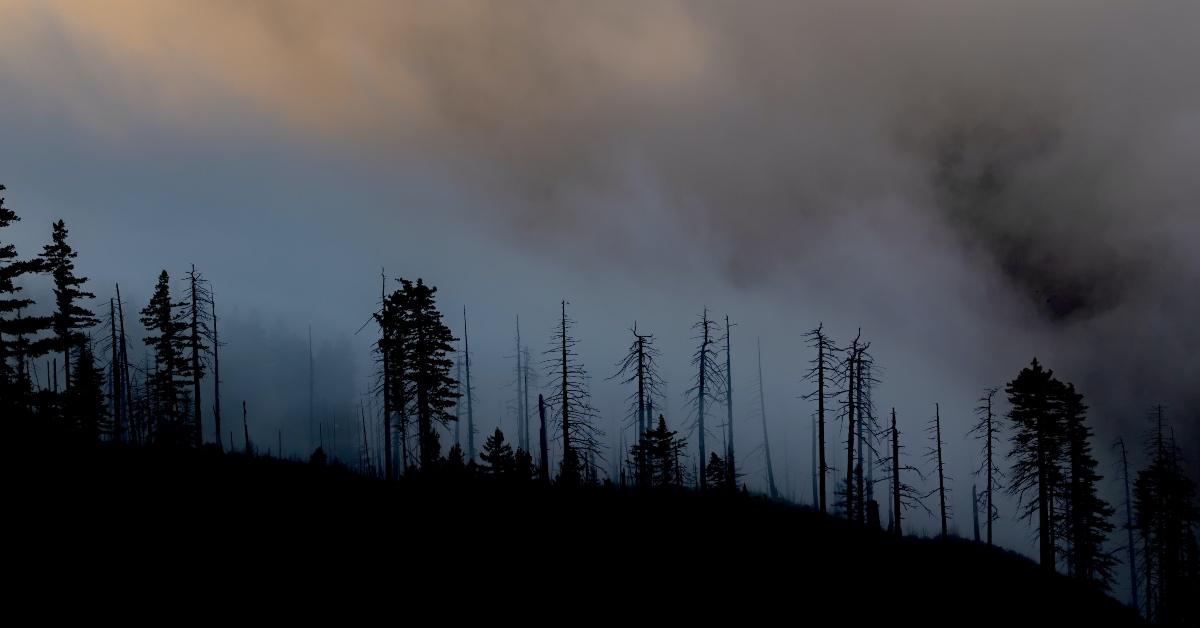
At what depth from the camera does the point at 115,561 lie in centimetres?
1023

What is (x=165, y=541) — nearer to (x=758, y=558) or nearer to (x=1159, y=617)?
(x=758, y=558)

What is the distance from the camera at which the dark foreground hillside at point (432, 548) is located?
34.9 feet

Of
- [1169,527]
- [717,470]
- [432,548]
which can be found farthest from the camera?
[717,470]

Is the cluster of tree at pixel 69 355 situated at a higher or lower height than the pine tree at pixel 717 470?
higher

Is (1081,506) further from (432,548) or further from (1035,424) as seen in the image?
(432,548)

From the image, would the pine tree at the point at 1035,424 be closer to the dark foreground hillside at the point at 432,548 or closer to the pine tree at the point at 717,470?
the dark foreground hillside at the point at 432,548

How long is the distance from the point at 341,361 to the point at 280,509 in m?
141

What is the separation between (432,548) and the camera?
43.5ft

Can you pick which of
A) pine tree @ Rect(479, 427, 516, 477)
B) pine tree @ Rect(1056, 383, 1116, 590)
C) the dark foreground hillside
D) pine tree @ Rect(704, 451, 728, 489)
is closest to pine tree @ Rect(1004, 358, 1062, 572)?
pine tree @ Rect(1056, 383, 1116, 590)

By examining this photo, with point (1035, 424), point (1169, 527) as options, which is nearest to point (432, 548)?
point (1035, 424)

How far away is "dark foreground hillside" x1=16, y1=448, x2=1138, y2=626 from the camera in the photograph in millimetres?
10641

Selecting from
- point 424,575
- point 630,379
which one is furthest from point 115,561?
point 630,379

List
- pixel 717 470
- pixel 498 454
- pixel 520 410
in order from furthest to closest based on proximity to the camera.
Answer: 1. pixel 520 410
2. pixel 717 470
3. pixel 498 454

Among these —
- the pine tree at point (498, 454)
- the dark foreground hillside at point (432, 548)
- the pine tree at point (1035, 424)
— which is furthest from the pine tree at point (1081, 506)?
the pine tree at point (498, 454)
